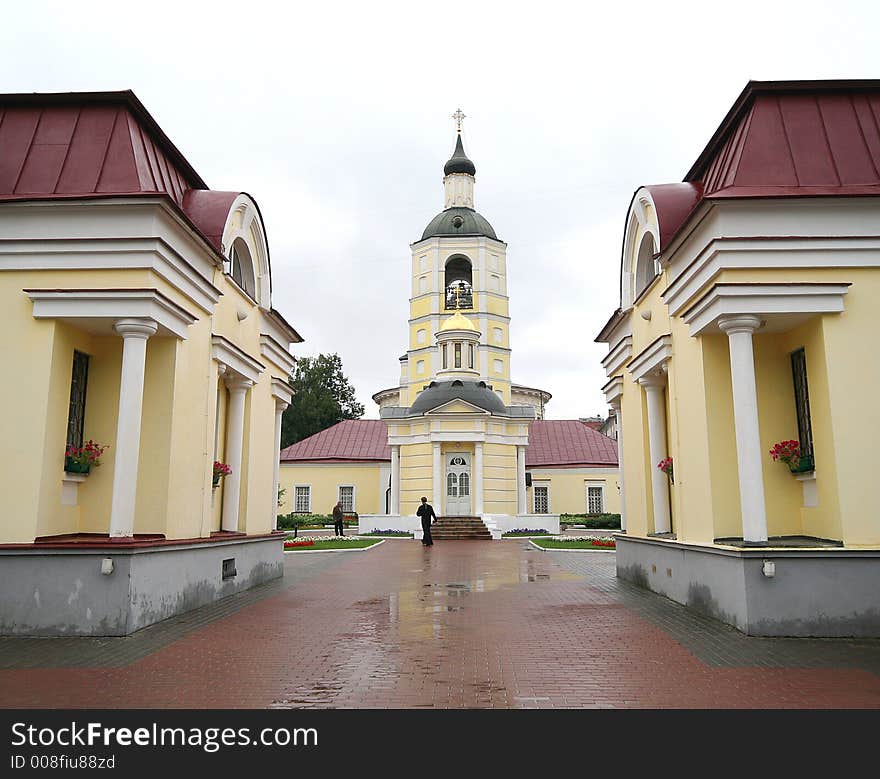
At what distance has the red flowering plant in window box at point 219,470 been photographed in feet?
41.9

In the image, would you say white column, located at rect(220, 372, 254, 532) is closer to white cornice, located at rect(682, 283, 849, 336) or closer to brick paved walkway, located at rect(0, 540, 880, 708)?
brick paved walkway, located at rect(0, 540, 880, 708)

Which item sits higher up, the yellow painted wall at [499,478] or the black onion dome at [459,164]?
the black onion dome at [459,164]

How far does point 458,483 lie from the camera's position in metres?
34.2

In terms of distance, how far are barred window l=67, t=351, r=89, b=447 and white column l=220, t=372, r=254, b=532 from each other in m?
3.09

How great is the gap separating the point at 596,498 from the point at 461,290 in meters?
16.1

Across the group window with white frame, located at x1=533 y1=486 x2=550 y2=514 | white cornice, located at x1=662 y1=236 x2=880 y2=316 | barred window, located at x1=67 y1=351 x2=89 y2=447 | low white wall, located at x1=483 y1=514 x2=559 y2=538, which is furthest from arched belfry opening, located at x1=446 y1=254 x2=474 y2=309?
white cornice, located at x1=662 y1=236 x2=880 y2=316

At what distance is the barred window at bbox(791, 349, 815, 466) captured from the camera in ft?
33.0

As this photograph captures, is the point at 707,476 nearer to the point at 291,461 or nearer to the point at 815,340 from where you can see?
the point at 815,340

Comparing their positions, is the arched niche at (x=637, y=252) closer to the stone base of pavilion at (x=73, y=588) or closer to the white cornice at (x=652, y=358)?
the white cornice at (x=652, y=358)

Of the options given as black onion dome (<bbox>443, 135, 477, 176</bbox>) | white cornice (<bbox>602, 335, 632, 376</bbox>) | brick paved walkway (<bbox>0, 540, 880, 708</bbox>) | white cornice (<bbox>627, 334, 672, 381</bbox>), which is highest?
black onion dome (<bbox>443, 135, 477, 176</bbox>)

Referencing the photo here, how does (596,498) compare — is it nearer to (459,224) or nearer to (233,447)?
(459,224)

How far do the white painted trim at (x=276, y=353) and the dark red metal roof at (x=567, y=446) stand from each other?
96.3 ft

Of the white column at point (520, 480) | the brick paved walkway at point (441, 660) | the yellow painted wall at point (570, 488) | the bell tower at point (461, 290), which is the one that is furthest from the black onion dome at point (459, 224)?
the brick paved walkway at point (441, 660)

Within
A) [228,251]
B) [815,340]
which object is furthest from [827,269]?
[228,251]
